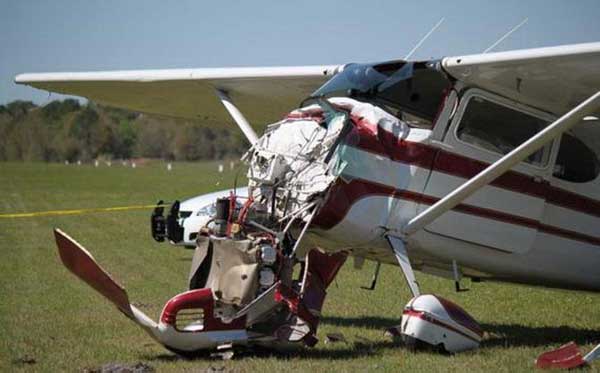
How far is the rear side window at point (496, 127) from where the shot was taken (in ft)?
30.5

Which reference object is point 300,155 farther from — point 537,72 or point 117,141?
point 117,141

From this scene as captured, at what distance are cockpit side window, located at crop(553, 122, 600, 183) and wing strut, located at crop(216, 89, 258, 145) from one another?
305cm

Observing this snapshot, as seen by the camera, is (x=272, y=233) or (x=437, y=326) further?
(x=272, y=233)

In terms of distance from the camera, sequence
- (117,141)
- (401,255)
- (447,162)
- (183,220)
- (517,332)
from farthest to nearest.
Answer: (117,141)
(183,220)
(517,332)
(447,162)
(401,255)

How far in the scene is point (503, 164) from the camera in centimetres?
862

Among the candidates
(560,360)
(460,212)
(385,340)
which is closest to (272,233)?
(385,340)

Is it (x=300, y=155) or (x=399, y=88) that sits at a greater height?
(x=399, y=88)

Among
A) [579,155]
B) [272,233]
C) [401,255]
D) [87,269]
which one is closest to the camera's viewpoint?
[87,269]

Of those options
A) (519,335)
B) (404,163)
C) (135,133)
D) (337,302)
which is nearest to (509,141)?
(404,163)

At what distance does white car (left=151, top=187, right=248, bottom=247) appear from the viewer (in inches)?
634

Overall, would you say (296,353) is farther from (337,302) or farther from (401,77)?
(337,302)

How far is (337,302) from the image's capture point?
40.9ft

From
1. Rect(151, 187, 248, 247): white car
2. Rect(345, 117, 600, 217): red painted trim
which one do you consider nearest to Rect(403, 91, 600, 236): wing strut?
Rect(345, 117, 600, 217): red painted trim

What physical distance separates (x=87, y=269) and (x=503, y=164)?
3611 millimetres
